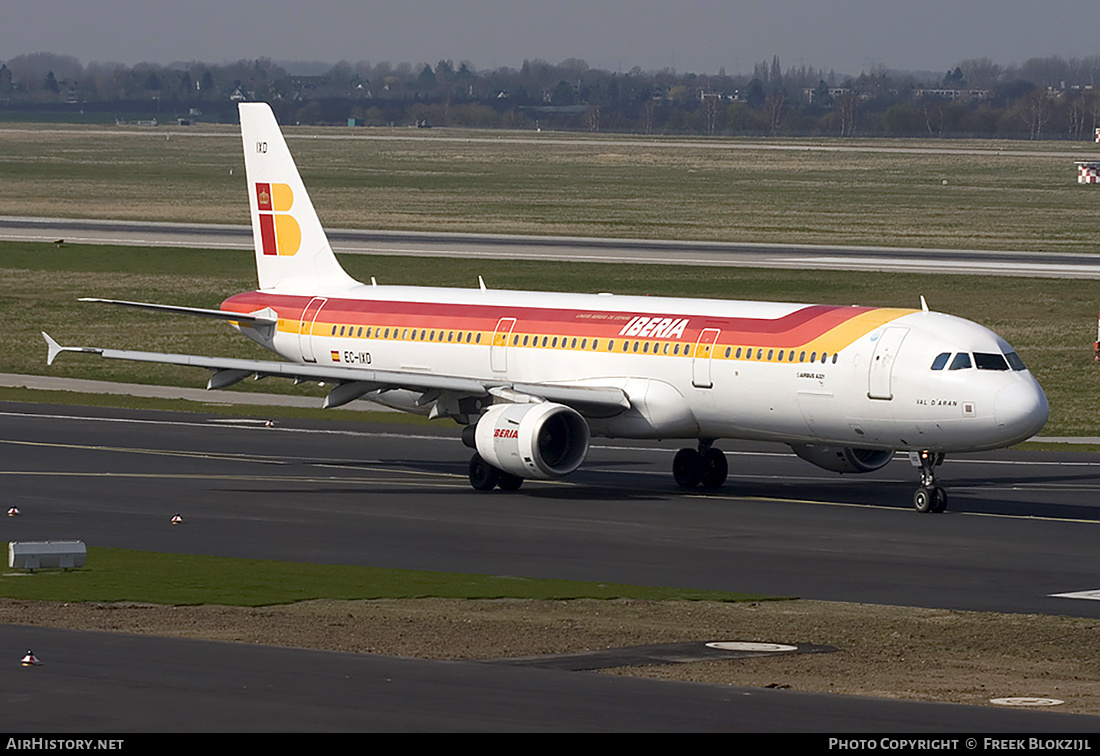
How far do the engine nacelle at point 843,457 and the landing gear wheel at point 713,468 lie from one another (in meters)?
1.97

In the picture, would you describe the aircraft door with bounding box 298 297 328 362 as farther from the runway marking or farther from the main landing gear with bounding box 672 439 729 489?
the runway marking

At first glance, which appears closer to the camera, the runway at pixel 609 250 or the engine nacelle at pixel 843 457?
the engine nacelle at pixel 843 457

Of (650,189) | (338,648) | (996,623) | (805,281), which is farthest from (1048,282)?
(650,189)

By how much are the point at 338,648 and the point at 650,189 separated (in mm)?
145737

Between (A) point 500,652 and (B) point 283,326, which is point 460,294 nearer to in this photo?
(B) point 283,326

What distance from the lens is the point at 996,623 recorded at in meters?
28.4

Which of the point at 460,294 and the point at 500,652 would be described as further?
the point at 460,294

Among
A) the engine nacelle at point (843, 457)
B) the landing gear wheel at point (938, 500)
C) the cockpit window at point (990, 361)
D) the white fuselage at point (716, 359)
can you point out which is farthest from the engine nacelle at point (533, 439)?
the cockpit window at point (990, 361)

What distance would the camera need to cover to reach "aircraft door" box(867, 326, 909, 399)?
40.1 m

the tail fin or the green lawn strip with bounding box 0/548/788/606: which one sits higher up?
the tail fin

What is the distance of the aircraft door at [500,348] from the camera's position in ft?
152

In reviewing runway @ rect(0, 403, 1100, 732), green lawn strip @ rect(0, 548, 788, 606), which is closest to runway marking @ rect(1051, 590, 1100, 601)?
runway @ rect(0, 403, 1100, 732)

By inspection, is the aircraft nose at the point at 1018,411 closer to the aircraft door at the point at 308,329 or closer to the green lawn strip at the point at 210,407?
the aircraft door at the point at 308,329

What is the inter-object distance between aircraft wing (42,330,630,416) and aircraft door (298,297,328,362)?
5.05 m
